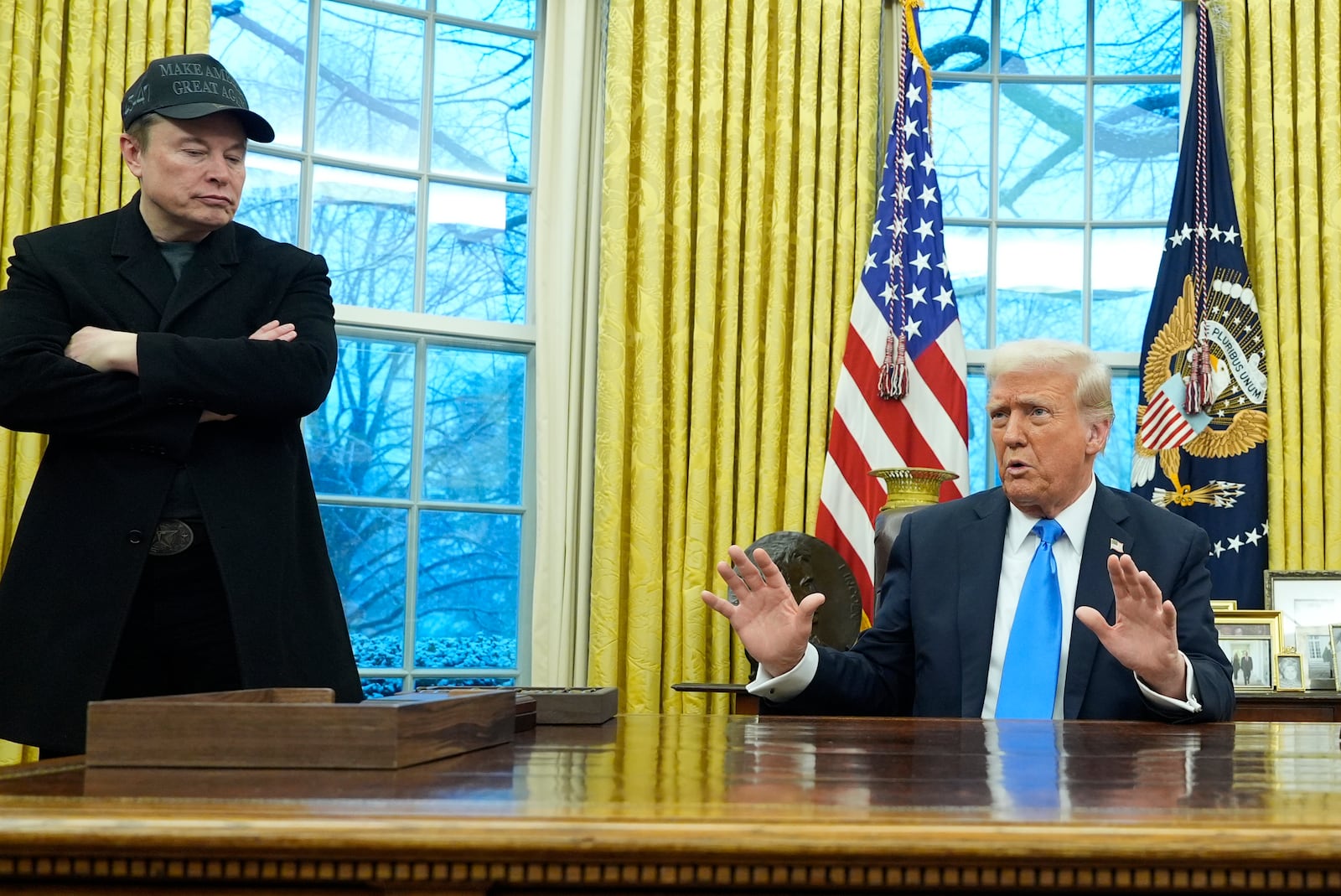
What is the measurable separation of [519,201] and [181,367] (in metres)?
2.61

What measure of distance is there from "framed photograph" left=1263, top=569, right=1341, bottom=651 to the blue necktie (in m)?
2.03

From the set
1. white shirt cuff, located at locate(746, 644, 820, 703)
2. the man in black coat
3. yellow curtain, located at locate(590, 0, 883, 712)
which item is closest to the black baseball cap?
the man in black coat

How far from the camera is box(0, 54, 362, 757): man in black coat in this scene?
1798mm

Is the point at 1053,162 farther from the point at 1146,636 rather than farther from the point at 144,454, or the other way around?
the point at 144,454

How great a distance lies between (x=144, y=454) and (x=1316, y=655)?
3.27 metres

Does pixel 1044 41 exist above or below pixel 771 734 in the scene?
above

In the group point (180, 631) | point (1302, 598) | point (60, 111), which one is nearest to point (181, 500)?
point (180, 631)

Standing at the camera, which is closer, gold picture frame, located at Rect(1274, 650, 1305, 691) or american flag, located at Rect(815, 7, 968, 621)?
gold picture frame, located at Rect(1274, 650, 1305, 691)

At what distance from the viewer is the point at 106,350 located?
194 cm

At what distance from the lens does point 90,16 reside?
3.47 m

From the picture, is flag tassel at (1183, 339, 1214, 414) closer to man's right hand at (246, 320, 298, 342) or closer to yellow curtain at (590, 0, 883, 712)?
yellow curtain at (590, 0, 883, 712)

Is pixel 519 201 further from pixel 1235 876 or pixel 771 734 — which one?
pixel 1235 876

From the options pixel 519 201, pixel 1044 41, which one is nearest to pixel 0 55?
pixel 519 201

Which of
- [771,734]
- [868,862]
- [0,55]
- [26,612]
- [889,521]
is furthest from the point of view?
[889,521]
